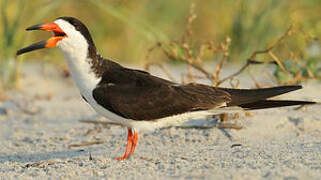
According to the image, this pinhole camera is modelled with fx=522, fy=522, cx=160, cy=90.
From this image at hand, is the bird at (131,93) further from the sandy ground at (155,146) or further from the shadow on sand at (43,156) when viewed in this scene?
the shadow on sand at (43,156)

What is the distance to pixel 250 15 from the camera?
6629 millimetres

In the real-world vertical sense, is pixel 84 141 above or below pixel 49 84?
below

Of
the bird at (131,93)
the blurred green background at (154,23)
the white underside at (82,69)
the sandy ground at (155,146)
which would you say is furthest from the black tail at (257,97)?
the blurred green background at (154,23)

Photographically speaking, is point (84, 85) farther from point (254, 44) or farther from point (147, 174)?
point (254, 44)

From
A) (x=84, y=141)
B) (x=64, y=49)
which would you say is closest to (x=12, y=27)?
(x=84, y=141)

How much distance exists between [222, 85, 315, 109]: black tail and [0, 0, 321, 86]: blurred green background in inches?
37.9

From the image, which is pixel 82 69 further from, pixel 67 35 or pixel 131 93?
pixel 131 93

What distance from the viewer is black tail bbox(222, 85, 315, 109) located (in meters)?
3.55

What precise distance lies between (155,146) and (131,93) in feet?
2.20

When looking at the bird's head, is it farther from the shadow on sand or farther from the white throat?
the shadow on sand

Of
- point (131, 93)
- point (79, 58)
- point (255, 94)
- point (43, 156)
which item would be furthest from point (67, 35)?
point (255, 94)

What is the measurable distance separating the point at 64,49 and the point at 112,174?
951mm

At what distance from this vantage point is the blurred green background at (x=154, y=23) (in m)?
5.91

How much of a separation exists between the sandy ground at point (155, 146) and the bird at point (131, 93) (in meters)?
0.28
